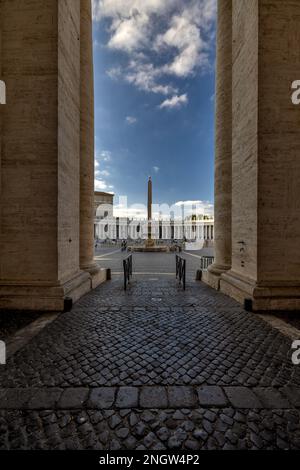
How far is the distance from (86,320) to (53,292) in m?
1.46

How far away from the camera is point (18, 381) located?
2908 mm

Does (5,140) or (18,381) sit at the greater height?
(5,140)

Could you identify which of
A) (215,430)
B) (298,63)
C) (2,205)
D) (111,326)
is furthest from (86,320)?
(298,63)

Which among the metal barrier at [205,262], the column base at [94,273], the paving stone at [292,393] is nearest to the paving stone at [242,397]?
the paving stone at [292,393]

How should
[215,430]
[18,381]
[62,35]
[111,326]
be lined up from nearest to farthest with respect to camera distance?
[215,430]
[18,381]
[111,326]
[62,35]

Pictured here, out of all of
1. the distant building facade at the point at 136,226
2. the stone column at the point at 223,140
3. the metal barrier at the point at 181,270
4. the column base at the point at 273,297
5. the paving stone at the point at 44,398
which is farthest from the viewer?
the distant building facade at the point at 136,226

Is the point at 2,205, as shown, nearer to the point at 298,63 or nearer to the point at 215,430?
the point at 215,430

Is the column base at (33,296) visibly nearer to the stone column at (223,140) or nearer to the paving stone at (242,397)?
the paving stone at (242,397)

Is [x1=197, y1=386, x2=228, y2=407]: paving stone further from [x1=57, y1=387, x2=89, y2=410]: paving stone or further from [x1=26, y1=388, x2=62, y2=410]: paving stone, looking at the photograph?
[x1=26, y1=388, x2=62, y2=410]: paving stone

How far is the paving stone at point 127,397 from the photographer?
8.16ft

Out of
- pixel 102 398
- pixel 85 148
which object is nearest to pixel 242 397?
pixel 102 398

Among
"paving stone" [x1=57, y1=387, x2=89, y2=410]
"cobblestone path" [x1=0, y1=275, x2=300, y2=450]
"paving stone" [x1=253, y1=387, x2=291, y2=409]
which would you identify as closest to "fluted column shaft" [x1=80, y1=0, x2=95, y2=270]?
"cobblestone path" [x1=0, y1=275, x2=300, y2=450]

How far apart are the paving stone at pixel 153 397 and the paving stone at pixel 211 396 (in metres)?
0.45

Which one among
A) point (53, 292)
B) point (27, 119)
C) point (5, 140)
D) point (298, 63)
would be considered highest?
point (298, 63)
